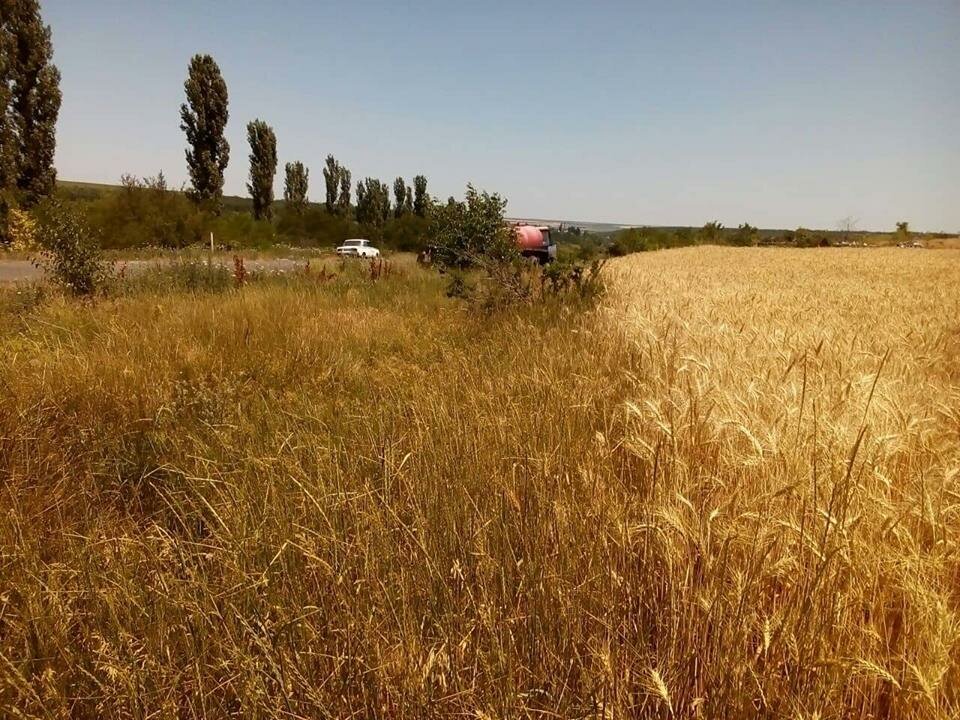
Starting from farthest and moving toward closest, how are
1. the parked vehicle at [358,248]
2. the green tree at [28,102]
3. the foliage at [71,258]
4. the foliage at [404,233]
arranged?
the foliage at [404,233] < the parked vehicle at [358,248] < the green tree at [28,102] < the foliage at [71,258]

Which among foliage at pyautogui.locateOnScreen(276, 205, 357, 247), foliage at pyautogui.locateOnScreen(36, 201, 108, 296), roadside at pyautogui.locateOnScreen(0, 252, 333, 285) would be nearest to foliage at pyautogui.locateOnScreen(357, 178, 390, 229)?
foliage at pyautogui.locateOnScreen(276, 205, 357, 247)

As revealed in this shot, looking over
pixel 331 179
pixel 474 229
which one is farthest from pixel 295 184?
pixel 474 229

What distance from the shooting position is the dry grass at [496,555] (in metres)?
1.04

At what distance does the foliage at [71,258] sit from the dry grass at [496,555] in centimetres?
415

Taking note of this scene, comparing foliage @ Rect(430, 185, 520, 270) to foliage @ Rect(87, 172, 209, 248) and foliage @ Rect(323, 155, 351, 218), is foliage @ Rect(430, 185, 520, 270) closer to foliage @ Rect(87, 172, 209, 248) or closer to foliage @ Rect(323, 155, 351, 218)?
foliage @ Rect(87, 172, 209, 248)

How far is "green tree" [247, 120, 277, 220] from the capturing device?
3456 cm

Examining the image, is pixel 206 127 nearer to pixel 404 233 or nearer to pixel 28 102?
pixel 28 102

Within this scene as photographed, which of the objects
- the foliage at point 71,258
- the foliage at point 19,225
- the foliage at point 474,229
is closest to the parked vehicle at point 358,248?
the foliage at point 19,225

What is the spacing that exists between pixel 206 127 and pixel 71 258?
2688cm

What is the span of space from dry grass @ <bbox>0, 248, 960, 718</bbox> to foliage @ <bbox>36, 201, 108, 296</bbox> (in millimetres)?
4148

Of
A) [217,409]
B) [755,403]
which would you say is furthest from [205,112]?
[755,403]

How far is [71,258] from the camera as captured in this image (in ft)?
20.3

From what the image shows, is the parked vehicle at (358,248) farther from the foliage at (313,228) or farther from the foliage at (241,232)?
the foliage at (241,232)

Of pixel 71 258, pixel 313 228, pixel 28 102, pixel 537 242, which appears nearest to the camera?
pixel 71 258
